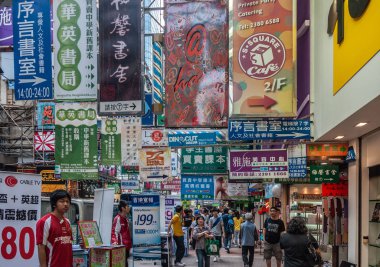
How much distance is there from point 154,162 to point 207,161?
1.96 metres

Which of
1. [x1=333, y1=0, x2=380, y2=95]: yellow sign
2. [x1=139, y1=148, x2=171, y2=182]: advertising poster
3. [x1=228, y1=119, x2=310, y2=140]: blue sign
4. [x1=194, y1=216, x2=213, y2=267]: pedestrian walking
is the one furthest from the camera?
[x1=139, y1=148, x2=171, y2=182]: advertising poster

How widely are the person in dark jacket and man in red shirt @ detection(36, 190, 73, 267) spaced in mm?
3610

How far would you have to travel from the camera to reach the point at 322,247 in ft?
50.5

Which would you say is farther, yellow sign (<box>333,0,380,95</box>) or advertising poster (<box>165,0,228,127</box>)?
advertising poster (<box>165,0,228,127</box>)

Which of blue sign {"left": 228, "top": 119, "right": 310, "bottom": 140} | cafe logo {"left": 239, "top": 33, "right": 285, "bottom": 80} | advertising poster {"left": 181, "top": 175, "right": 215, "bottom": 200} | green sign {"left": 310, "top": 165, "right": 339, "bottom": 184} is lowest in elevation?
advertising poster {"left": 181, "top": 175, "right": 215, "bottom": 200}

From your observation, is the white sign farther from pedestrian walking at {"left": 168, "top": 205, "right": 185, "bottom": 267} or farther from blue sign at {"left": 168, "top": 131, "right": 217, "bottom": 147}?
pedestrian walking at {"left": 168, "top": 205, "right": 185, "bottom": 267}

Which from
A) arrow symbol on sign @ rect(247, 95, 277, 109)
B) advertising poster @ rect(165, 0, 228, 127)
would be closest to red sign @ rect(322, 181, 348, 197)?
arrow symbol on sign @ rect(247, 95, 277, 109)

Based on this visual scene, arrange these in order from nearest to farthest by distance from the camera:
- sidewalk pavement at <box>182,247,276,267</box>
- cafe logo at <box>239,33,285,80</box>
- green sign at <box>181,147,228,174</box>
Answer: cafe logo at <box>239,33,285,80</box> < sidewalk pavement at <box>182,247,276,267</box> < green sign at <box>181,147,228,174</box>

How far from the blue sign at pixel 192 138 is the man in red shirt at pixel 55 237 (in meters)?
11.9

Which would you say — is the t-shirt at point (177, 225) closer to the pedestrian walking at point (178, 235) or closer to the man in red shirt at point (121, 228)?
the pedestrian walking at point (178, 235)

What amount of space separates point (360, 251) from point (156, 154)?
32.2ft

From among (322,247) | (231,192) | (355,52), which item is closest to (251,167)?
(322,247)

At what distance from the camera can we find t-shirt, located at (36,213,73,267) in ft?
21.9

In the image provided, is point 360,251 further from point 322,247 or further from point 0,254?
point 0,254
